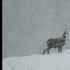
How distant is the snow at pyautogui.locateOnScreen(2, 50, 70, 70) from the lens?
74.8 inches

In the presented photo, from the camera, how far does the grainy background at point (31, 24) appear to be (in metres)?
1.95

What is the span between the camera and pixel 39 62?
1.94 metres

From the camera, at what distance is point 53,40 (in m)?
1.99

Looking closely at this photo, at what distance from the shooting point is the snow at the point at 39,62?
74.8 inches

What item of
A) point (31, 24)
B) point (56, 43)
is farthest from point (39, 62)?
point (31, 24)

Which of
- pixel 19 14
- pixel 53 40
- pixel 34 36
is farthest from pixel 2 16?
pixel 53 40

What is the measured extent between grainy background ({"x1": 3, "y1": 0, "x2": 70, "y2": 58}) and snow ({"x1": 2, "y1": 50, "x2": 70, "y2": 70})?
0.06m

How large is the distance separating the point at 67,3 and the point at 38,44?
1.43 feet

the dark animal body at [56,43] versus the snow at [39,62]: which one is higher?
the dark animal body at [56,43]

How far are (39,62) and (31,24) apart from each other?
328mm

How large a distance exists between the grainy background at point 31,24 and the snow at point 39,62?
59mm

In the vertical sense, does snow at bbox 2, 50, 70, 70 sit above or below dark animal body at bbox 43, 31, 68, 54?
below

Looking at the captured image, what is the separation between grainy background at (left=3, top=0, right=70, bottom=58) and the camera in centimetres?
195

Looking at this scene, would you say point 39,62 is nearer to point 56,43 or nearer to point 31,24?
point 56,43
